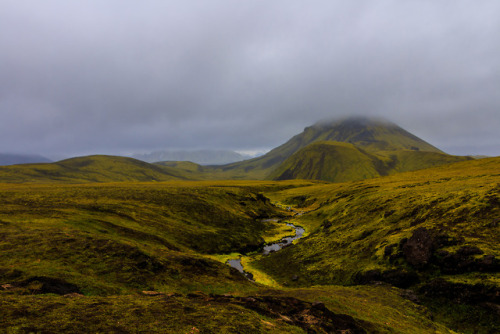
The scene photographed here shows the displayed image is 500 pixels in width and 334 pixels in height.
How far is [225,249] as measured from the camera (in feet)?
226

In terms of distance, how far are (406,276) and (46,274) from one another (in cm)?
5130

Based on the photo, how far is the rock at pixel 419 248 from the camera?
3654 centimetres

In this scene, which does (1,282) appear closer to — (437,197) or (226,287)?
(226,287)

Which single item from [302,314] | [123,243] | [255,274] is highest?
[123,243]

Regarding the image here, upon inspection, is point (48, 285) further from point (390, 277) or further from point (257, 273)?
point (390, 277)

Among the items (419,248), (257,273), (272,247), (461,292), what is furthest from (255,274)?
(461,292)

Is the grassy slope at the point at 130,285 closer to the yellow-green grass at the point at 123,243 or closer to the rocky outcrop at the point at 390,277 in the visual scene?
the yellow-green grass at the point at 123,243

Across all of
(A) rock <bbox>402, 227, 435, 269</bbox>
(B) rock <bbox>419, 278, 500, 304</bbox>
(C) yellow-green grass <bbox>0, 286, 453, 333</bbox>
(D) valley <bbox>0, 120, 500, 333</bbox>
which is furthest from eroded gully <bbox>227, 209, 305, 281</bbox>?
(B) rock <bbox>419, 278, 500, 304</bbox>

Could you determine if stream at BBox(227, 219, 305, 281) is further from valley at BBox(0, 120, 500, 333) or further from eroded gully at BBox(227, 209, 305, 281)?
valley at BBox(0, 120, 500, 333)

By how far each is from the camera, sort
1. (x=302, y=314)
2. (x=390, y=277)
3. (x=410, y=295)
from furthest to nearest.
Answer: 1. (x=390, y=277)
2. (x=410, y=295)
3. (x=302, y=314)

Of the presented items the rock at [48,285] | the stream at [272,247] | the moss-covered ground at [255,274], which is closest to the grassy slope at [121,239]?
the moss-covered ground at [255,274]

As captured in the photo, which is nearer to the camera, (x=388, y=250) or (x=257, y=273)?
(x=388, y=250)

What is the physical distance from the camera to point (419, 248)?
125 feet

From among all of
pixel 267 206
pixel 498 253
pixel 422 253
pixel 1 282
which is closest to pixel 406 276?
pixel 422 253
